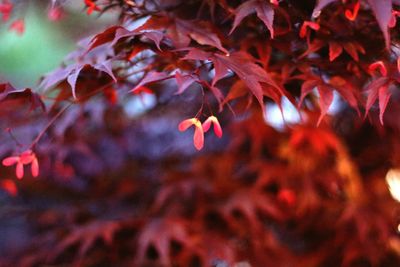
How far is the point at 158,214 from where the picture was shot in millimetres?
1657

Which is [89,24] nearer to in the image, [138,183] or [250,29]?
[138,183]

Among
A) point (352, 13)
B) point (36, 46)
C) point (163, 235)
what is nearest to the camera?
point (352, 13)

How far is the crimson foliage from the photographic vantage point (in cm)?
116

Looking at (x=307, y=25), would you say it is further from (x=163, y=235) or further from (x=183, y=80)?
(x=163, y=235)

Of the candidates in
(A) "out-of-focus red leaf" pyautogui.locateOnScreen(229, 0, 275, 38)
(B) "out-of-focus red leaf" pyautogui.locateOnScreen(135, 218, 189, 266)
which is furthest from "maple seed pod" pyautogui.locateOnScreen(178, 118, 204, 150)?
(B) "out-of-focus red leaf" pyautogui.locateOnScreen(135, 218, 189, 266)

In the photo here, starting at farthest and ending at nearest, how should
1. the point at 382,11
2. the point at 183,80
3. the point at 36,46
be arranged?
the point at 36,46, the point at 183,80, the point at 382,11

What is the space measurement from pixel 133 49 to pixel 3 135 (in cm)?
83

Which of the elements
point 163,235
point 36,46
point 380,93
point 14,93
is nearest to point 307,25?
point 380,93

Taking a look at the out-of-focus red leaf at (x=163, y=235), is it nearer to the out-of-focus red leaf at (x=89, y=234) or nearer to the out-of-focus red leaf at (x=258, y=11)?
the out-of-focus red leaf at (x=89, y=234)

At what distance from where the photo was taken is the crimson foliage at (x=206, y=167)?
1164 millimetres

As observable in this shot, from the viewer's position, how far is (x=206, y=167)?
1792 mm

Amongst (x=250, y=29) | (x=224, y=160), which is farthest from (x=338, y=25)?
(x=224, y=160)

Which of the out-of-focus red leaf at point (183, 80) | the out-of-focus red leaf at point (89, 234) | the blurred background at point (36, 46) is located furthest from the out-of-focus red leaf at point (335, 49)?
the blurred background at point (36, 46)

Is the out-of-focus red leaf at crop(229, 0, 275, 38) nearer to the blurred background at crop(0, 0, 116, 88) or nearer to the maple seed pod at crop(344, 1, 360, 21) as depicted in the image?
the maple seed pod at crop(344, 1, 360, 21)
